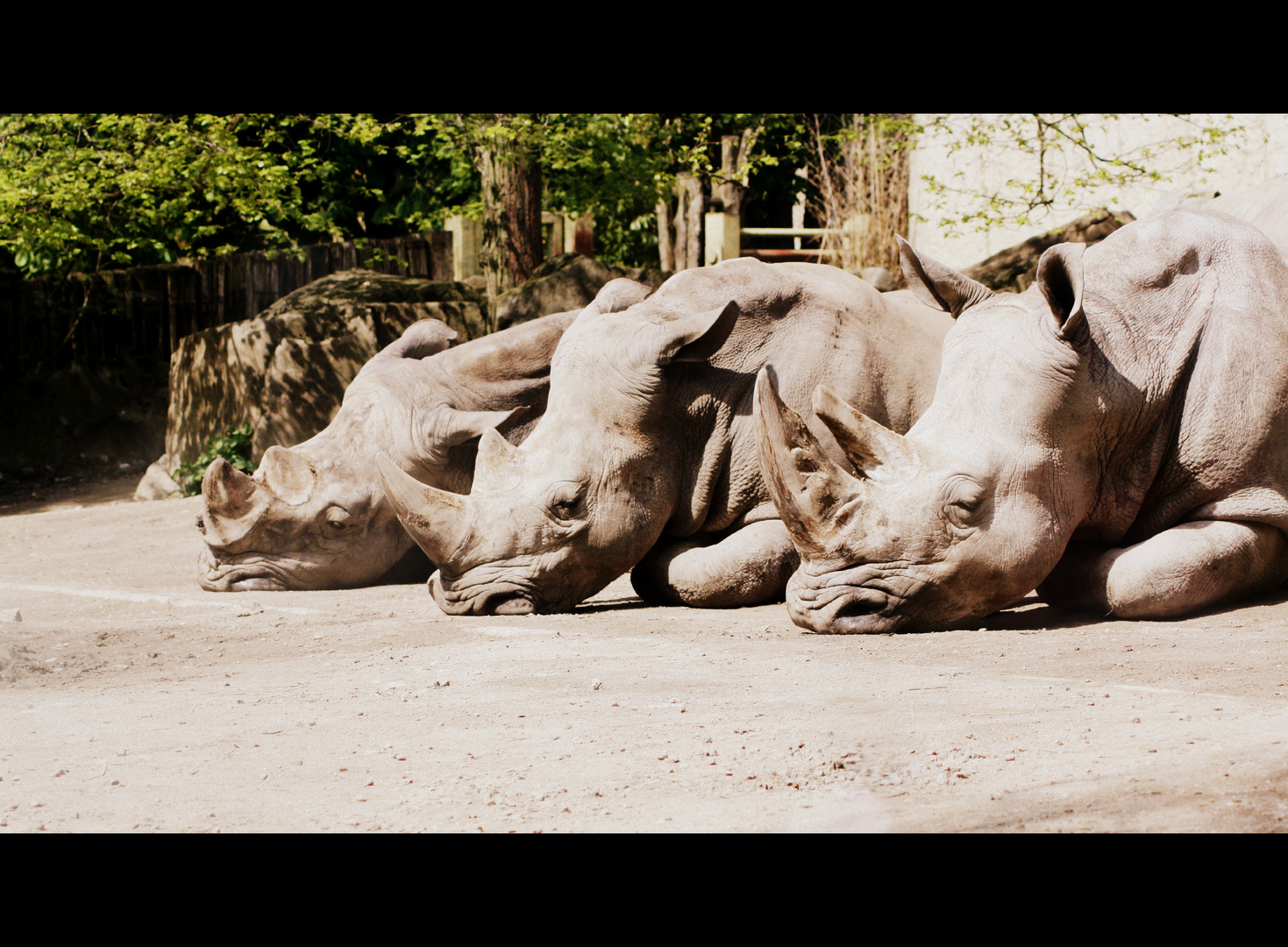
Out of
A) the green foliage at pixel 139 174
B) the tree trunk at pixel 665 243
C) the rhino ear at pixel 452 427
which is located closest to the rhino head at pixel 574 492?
the rhino ear at pixel 452 427

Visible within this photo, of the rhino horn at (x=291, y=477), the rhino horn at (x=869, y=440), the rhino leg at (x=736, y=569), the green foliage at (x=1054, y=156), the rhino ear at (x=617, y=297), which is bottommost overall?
the rhino leg at (x=736, y=569)

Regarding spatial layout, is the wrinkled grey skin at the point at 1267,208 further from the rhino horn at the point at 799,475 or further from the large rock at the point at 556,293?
the large rock at the point at 556,293

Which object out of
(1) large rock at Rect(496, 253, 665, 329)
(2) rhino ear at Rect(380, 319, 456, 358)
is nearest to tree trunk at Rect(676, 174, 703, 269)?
(1) large rock at Rect(496, 253, 665, 329)

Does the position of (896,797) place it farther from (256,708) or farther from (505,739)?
(256,708)

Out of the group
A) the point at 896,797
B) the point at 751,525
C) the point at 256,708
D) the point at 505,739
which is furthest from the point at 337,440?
the point at 896,797

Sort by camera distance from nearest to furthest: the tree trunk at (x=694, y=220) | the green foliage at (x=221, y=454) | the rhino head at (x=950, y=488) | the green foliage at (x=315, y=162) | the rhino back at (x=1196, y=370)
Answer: the rhino head at (x=950, y=488), the rhino back at (x=1196, y=370), the green foliage at (x=315, y=162), the green foliage at (x=221, y=454), the tree trunk at (x=694, y=220)

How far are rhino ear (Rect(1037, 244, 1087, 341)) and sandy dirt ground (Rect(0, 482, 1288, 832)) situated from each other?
1.11m

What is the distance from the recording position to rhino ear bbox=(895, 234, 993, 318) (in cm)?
563

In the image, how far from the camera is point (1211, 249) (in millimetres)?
5461

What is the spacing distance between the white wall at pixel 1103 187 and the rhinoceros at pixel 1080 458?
16.4 ft

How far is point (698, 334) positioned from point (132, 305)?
1060 cm

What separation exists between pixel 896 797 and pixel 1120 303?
304cm

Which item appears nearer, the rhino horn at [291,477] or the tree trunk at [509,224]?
the rhino horn at [291,477]

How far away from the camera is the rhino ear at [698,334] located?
595 cm
